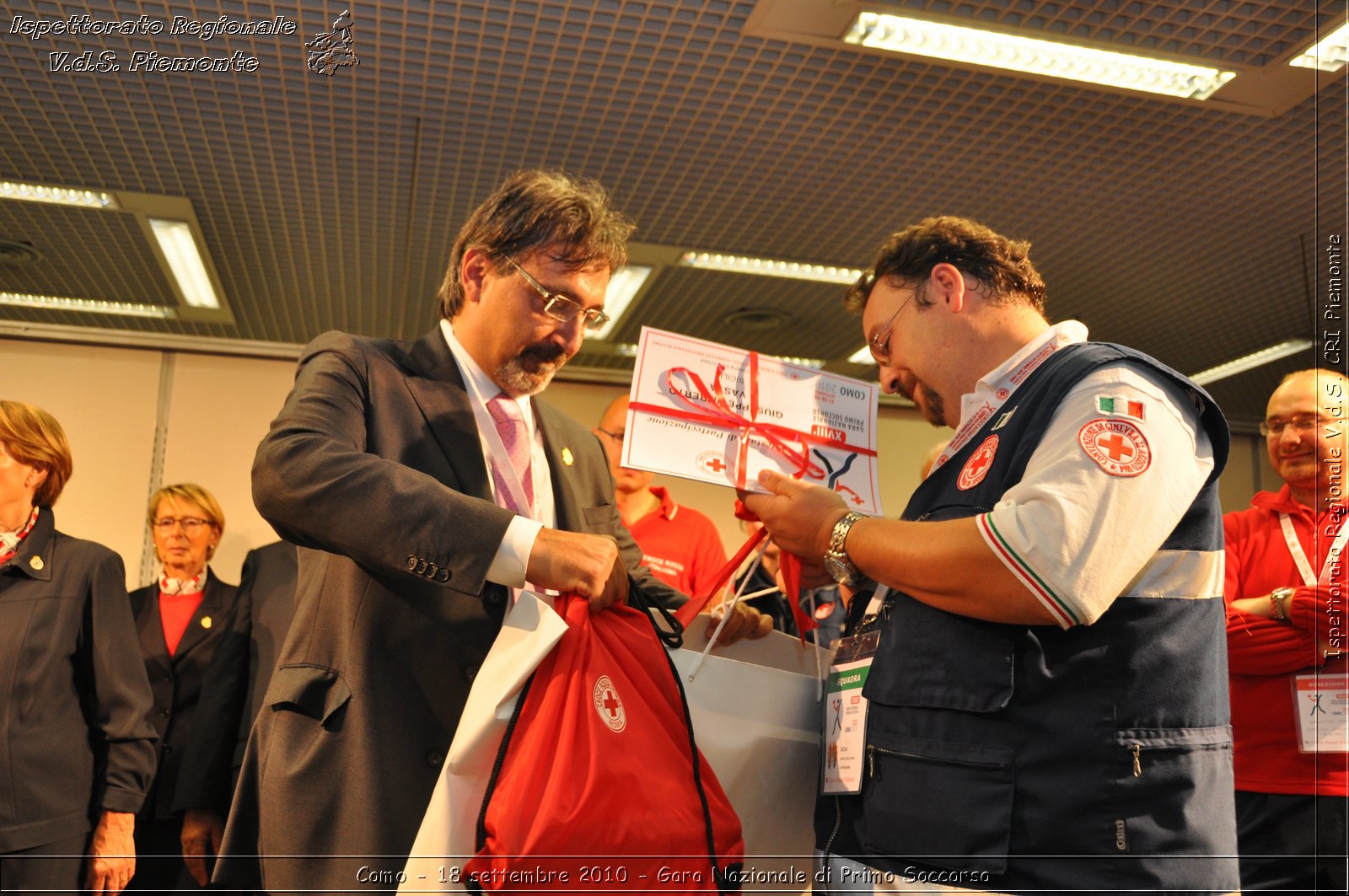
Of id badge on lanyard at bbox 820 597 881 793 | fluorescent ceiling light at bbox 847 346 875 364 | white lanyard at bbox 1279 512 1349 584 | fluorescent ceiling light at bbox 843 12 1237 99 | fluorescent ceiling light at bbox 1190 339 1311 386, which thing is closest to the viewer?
id badge on lanyard at bbox 820 597 881 793

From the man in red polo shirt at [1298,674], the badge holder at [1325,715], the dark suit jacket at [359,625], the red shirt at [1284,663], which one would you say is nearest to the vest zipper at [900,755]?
the dark suit jacket at [359,625]

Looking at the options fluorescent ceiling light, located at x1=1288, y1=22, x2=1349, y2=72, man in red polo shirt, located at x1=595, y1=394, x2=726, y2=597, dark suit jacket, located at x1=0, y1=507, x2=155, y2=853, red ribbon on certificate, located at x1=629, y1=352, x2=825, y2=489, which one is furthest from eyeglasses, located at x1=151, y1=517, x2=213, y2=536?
fluorescent ceiling light, located at x1=1288, y1=22, x2=1349, y2=72

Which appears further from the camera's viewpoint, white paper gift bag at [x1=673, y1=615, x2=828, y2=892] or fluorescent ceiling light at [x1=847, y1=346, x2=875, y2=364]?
fluorescent ceiling light at [x1=847, y1=346, x2=875, y2=364]

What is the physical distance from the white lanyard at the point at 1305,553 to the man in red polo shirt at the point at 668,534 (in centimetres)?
192

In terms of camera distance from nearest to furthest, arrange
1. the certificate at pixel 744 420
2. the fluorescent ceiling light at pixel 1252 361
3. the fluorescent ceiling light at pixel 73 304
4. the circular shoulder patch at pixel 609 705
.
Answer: the circular shoulder patch at pixel 609 705
the certificate at pixel 744 420
the fluorescent ceiling light at pixel 73 304
the fluorescent ceiling light at pixel 1252 361

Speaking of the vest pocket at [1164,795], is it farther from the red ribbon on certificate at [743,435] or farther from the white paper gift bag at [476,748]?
the white paper gift bag at [476,748]

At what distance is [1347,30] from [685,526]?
278cm

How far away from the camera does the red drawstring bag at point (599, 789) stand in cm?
125

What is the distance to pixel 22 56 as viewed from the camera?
127 inches

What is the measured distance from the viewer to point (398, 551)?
1.41 meters

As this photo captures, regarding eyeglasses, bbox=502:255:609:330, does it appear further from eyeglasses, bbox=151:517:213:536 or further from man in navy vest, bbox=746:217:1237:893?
eyeglasses, bbox=151:517:213:536

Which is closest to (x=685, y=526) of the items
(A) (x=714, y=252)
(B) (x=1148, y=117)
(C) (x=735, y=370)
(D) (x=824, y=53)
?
(A) (x=714, y=252)

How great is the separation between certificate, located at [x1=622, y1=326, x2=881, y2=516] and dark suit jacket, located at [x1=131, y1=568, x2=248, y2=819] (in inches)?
116

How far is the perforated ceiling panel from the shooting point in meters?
3.16
